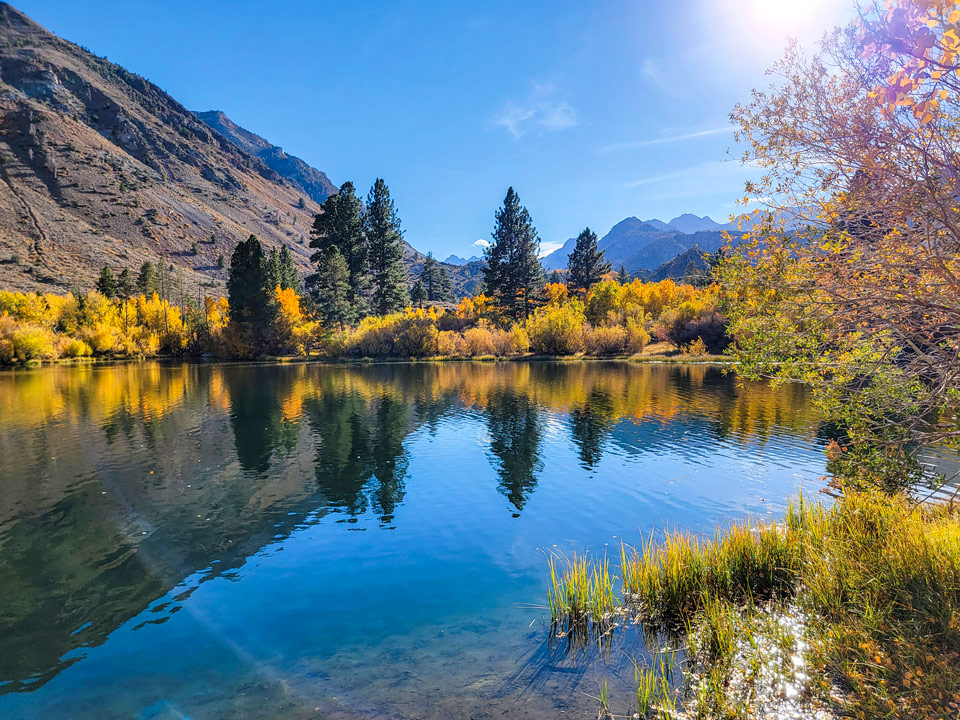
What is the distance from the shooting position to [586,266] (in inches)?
3782

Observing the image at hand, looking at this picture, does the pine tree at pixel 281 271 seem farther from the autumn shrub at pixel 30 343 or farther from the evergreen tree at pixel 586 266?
the evergreen tree at pixel 586 266

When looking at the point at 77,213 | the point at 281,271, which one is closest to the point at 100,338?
the point at 281,271

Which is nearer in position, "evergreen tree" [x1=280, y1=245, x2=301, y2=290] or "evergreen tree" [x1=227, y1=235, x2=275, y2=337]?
"evergreen tree" [x1=227, y1=235, x2=275, y2=337]

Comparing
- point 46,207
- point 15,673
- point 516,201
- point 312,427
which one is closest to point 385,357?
point 516,201

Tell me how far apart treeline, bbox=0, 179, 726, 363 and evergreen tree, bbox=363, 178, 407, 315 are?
0.17m

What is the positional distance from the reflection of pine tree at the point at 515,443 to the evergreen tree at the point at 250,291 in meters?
54.0

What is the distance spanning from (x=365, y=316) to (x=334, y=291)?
34.1 ft

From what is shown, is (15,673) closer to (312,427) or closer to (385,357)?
(312,427)

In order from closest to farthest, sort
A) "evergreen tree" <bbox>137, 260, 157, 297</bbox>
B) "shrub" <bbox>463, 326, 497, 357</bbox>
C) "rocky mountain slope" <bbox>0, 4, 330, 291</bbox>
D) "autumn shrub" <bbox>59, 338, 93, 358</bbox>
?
"shrub" <bbox>463, 326, 497, 357</bbox>
"autumn shrub" <bbox>59, 338, 93, 358</bbox>
"evergreen tree" <bbox>137, 260, 157, 297</bbox>
"rocky mountain slope" <bbox>0, 4, 330, 291</bbox>

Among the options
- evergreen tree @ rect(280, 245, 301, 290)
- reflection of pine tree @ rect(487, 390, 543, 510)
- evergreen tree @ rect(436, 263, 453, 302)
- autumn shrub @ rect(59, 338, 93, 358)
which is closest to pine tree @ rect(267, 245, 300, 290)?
evergreen tree @ rect(280, 245, 301, 290)

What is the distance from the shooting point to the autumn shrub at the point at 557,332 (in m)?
73.5

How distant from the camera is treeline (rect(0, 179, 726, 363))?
244 feet

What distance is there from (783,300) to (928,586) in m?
4.65

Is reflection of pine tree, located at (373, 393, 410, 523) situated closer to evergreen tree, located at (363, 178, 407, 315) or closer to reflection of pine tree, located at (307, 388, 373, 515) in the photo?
reflection of pine tree, located at (307, 388, 373, 515)
